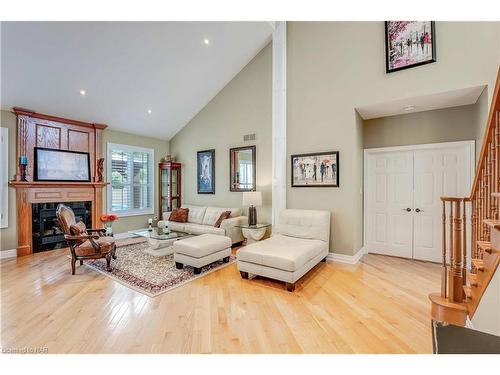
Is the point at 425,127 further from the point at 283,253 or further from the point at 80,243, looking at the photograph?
the point at 80,243

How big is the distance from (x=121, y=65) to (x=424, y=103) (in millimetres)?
5075

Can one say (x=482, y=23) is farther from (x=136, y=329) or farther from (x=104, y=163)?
(x=104, y=163)

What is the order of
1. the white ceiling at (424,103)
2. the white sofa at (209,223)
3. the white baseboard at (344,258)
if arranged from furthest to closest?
the white sofa at (209,223), the white baseboard at (344,258), the white ceiling at (424,103)

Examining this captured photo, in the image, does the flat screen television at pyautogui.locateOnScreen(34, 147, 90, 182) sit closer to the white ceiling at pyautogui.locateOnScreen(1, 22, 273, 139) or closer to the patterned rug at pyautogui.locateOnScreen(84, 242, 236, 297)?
the white ceiling at pyautogui.locateOnScreen(1, 22, 273, 139)

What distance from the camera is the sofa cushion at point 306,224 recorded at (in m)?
3.81

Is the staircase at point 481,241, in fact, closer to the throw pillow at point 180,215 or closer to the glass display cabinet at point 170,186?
the throw pillow at point 180,215

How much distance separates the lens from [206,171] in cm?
616

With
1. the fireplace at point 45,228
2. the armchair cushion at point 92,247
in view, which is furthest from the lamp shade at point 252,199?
the fireplace at point 45,228

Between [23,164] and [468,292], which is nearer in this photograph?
[468,292]

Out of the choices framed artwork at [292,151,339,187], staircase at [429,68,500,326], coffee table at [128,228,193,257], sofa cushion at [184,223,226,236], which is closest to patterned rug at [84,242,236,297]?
coffee table at [128,228,193,257]

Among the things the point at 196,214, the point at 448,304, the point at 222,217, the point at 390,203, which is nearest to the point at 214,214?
the point at 222,217

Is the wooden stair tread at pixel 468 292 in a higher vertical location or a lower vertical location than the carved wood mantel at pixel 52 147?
lower

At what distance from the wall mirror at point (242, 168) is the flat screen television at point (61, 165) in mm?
3224
